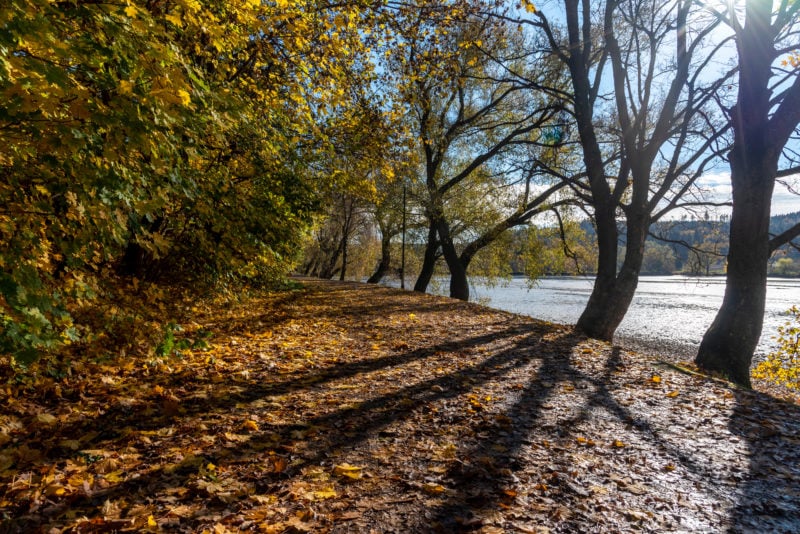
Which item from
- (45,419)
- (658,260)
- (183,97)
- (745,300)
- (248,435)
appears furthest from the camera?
(658,260)

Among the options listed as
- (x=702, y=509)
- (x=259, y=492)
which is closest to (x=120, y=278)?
(x=259, y=492)

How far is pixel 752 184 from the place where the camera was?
7.16m

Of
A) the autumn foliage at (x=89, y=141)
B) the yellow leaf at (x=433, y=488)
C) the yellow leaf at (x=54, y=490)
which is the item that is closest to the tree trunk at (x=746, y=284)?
the yellow leaf at (x=433, y=488)

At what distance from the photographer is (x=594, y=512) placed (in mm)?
2438

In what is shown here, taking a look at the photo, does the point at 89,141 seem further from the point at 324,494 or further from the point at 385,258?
the point at 385,258

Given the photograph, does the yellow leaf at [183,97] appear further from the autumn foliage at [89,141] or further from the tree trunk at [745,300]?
the tree trunk at [745,300]

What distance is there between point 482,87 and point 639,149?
9493 millimetres

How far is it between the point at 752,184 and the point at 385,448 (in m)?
8.16

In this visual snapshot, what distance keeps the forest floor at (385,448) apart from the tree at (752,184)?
2.73m

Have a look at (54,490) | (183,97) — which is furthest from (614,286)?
(54,490)

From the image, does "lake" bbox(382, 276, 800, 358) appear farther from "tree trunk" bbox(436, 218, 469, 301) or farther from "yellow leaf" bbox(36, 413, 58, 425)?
Result: "yellow leaf" bbox(36, 413, 58, 425)

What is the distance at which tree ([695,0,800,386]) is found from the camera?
707 cm

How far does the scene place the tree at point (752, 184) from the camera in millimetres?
7066

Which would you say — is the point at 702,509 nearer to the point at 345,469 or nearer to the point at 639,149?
the point at 345,469
